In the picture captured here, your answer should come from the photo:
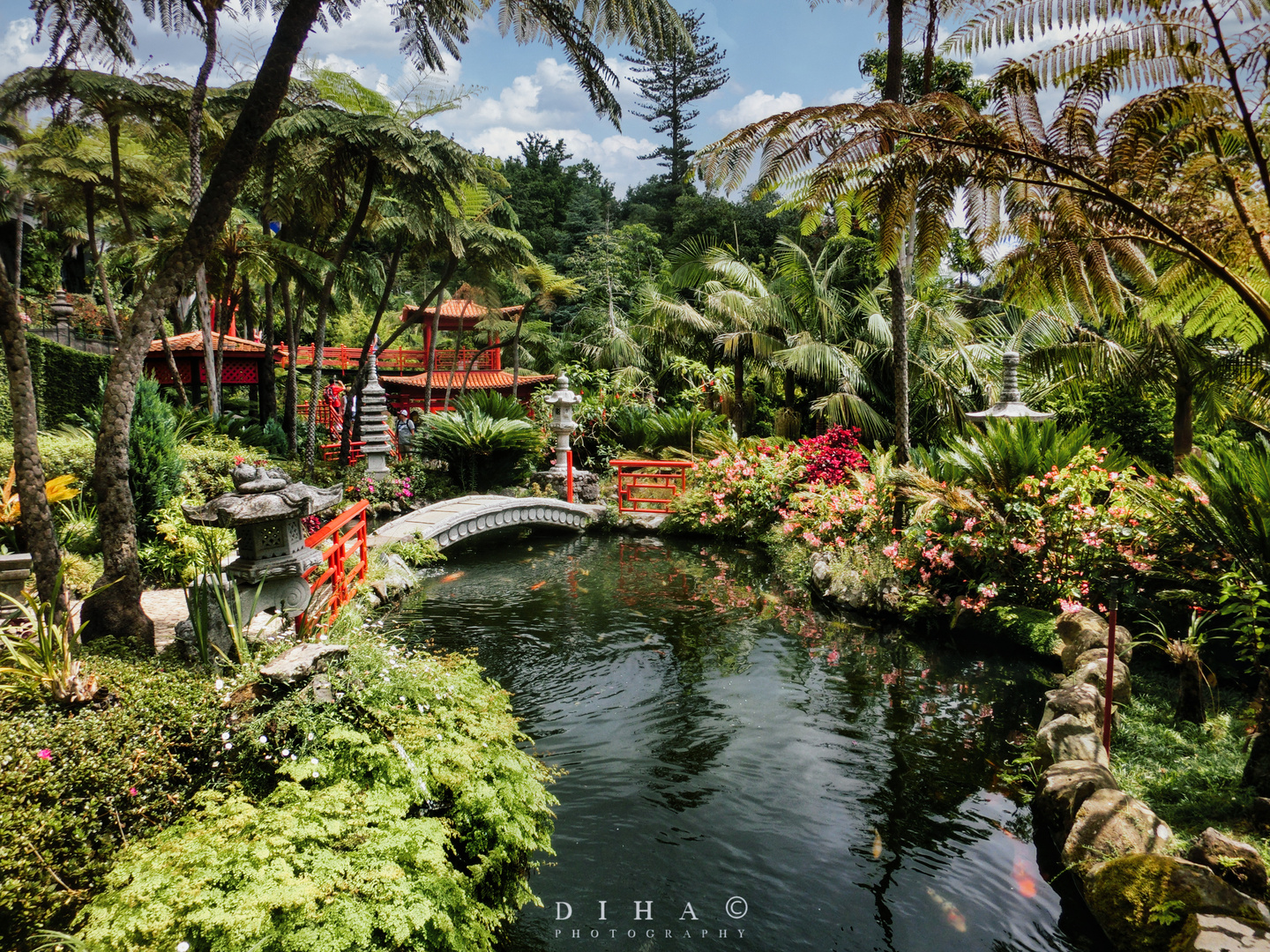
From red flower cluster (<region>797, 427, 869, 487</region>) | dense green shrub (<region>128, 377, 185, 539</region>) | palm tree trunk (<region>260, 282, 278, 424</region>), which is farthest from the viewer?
palm tree trunk (<region>260, 282, 278, 424</region>)

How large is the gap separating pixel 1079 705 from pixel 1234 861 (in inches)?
72.4

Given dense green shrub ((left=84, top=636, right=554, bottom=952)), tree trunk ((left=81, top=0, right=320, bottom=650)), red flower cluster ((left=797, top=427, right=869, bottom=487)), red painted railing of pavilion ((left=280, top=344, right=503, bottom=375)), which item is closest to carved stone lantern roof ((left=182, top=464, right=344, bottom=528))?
tree trunk ((left=81, top=0, right=320, bottom=650))

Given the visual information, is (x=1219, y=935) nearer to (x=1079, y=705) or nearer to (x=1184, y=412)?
(x=1079, y=705)

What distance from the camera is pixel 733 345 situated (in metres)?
16.2

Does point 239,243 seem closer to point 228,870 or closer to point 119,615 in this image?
point 119,615

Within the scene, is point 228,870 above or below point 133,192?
below

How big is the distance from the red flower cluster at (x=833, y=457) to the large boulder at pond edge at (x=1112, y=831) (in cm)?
798

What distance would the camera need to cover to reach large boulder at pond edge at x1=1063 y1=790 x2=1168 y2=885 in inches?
142

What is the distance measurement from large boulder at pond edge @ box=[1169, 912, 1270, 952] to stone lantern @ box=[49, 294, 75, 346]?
67.3 ft

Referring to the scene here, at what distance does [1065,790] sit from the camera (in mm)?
4168

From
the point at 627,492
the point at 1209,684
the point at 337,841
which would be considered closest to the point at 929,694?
the point at 1209,684

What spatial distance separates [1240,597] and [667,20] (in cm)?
675

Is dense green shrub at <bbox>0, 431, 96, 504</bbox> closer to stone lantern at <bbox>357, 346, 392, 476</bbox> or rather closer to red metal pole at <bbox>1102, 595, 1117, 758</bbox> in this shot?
stone lantern at <bbox>357, 346, 392, 476</bbox>

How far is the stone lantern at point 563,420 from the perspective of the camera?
49.8ft
